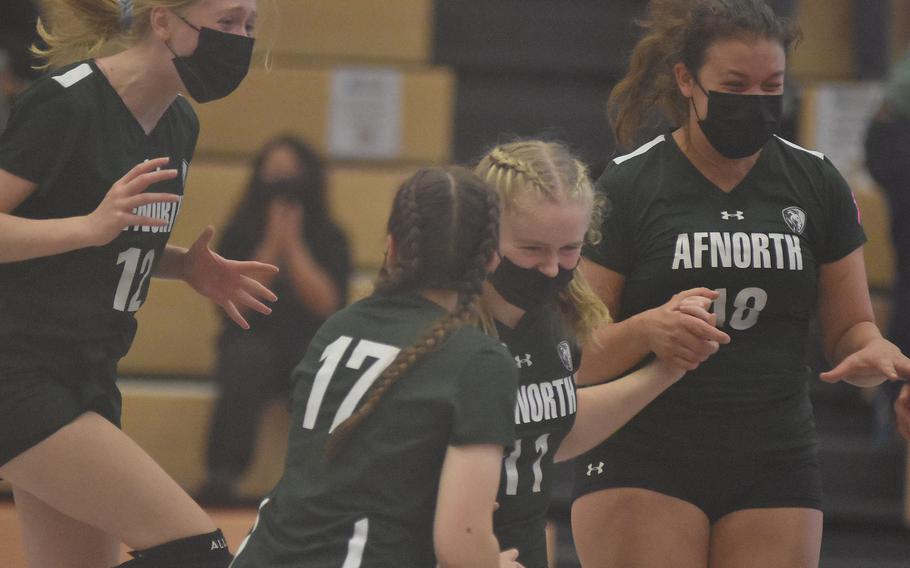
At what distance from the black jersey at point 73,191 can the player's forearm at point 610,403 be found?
87 centimetres

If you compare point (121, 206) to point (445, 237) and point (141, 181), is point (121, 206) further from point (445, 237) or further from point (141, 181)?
point (445, 237)

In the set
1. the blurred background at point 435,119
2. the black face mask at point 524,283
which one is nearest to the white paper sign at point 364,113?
the blurred background at point 435,119

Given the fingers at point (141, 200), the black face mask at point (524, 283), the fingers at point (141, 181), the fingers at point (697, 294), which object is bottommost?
the fingers at point (697, 294)

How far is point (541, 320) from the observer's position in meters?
2.43

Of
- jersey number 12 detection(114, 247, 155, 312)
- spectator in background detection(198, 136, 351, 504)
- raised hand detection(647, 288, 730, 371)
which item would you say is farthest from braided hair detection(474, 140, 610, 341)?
spectator in background detection(198, 136, 351, 504)

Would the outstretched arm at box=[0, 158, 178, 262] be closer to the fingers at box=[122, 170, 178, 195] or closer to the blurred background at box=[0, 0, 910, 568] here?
the fingers at box=[122, 170, 178, 195]

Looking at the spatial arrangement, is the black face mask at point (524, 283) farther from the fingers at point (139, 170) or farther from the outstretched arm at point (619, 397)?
the fingers at point (139, 170)

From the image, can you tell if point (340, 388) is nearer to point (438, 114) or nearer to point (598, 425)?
point (598, 425)

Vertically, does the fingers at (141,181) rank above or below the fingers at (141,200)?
above

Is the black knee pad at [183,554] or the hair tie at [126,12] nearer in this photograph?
the black knee pad at [183,554]

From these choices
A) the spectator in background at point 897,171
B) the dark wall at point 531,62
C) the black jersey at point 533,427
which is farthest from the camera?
the dark wall at point 531,62

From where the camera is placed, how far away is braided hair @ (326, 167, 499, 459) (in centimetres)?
205

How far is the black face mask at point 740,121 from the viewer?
2.70 meters

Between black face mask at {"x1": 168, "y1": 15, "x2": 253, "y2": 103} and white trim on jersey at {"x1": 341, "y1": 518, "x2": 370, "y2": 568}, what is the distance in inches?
41.9
